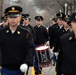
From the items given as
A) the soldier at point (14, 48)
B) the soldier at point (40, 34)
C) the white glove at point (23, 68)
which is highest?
the soldier at point (14, 48)

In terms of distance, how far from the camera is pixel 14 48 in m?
7.11

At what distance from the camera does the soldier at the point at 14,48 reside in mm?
7105

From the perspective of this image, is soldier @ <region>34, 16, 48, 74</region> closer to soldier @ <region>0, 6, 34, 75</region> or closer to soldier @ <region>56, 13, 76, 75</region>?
soldier @ <region>0, 6, 34, 75</region>

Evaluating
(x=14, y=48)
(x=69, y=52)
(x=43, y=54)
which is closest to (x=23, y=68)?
(x=14, y=48)

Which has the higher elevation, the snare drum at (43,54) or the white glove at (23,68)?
the white glove at (23,68)

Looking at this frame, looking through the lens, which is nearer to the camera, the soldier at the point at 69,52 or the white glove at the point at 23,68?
the soldier at the point at 69,52

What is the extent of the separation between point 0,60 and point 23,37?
2.34 ft

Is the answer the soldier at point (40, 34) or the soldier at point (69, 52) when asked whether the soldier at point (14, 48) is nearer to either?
the soldier at point (69, 52)

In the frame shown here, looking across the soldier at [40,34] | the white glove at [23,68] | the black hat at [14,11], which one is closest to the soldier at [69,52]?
the white glove at [23,68]

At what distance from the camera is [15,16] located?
23.4ft

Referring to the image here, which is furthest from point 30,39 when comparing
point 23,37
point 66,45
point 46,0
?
point 46,0

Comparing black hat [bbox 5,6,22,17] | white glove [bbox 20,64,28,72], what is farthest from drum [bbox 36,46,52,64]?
white glove [bbox 20,64,28,72]

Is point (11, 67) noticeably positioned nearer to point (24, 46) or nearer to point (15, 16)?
point (24, 46)

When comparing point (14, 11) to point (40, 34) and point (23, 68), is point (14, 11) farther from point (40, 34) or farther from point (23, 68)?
point (40, 34)
